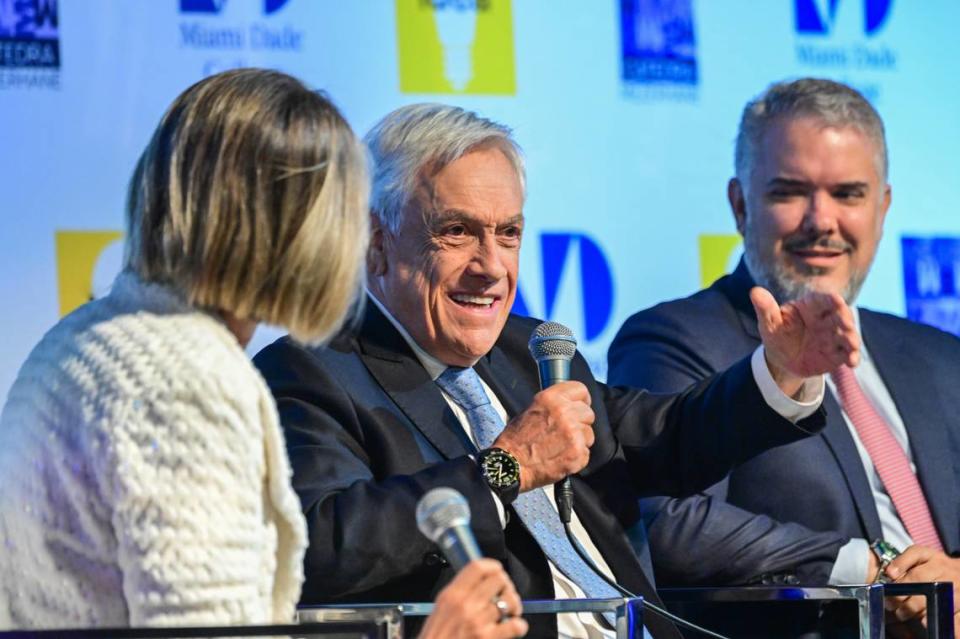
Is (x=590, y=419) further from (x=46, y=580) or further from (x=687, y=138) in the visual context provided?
(x=687, y=138)

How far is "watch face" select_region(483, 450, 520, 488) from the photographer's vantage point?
A: 2.58m

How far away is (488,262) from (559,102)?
1127 millimetres

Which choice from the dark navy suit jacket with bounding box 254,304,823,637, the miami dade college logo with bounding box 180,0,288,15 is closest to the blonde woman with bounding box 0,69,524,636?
the dark navy suit jacket with bounding box 254,304,823,637

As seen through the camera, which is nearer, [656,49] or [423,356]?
[423,356]

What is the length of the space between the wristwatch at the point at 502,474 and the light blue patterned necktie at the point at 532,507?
173 millimetres

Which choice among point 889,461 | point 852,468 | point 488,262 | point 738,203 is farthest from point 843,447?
point 488,262

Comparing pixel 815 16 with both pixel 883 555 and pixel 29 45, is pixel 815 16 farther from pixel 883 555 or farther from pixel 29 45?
pixel 29 45

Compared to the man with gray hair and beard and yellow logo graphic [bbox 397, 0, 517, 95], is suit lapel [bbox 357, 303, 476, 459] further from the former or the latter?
yellow logo graphic [bbox 397, 0, 517, 95]

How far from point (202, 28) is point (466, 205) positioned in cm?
104

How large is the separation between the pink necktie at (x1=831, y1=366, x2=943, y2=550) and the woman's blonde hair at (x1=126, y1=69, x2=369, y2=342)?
6.82ft

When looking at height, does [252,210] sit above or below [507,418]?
above

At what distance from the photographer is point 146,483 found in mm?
1593

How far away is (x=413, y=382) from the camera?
289 centimetres

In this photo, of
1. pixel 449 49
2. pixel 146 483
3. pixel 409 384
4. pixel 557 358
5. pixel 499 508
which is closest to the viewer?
pixel 146 483
